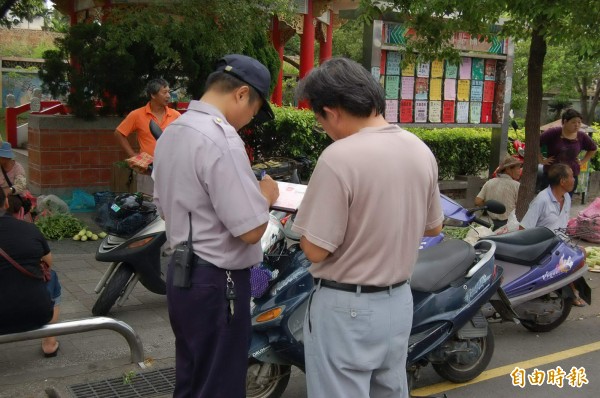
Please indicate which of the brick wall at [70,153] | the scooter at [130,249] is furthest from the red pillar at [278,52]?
the scooter at [130,249]

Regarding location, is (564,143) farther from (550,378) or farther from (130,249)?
(130,249)

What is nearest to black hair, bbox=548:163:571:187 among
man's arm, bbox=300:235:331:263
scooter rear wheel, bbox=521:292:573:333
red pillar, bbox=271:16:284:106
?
scooter rear wheel, bbox=521:292:573:333

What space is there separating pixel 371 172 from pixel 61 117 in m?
7.53

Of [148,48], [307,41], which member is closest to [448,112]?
[307,41]

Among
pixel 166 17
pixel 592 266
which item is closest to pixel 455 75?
pixel 592 266

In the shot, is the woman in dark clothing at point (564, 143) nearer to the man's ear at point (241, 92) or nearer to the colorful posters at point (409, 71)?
the colorful posters at point (409, 71)

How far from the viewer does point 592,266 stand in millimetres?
8008

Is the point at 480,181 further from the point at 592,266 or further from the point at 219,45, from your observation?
the point at 219,45

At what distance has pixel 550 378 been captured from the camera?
485cm

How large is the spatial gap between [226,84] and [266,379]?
6.10ft

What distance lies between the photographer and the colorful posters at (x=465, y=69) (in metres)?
10.1

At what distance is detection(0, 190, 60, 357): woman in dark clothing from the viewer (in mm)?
4031

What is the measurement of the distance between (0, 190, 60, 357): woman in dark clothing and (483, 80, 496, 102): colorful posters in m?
7.87

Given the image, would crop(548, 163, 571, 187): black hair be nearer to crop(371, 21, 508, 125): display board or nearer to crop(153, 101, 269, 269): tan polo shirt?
crop(371, 21, 508, 125): display board
